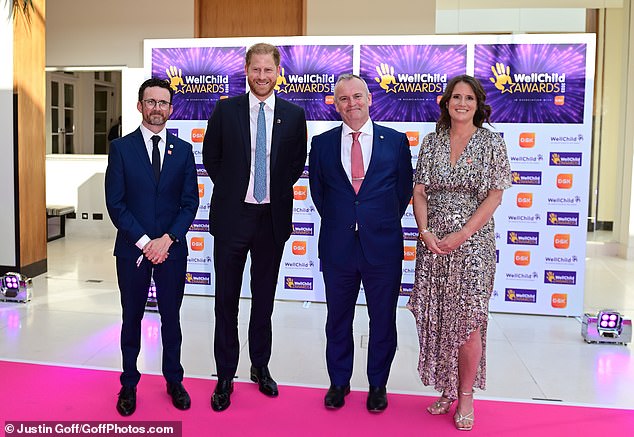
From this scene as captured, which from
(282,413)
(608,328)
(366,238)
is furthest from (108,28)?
(608,328)

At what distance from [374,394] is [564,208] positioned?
9.50 ft

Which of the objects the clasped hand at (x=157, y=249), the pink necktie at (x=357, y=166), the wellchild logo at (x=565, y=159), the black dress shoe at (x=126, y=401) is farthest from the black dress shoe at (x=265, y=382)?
the wellchild logo at (x=565, y=159)

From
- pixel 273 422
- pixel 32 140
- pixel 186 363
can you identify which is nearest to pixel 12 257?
pixel 32 140

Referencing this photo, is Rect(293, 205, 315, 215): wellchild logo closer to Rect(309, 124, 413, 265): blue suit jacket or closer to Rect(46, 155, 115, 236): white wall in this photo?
Rect(309, 124, 413, 265): blue suit jacket

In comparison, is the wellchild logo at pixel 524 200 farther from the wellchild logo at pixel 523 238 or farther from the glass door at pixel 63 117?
the glass door at pixel 63 117

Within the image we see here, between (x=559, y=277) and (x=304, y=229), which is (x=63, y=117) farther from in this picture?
(x=559, y=277)

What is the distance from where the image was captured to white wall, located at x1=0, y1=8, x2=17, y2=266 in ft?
20.9

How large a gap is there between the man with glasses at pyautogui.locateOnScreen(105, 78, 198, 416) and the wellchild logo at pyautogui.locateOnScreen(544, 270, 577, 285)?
3395 millimetres

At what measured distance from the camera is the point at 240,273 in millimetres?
3426

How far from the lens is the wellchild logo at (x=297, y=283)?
5875mm

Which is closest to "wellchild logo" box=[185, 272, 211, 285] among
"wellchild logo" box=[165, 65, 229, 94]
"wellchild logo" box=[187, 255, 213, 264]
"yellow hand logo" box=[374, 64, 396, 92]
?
"wellchild logo" box=[187, 255, 213, 264]

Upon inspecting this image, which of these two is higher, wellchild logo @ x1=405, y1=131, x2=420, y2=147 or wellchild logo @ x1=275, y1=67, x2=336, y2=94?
wellchild logo @ x1=275, y1=67, x2=336, y2=94

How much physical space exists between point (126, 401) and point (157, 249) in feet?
2.62

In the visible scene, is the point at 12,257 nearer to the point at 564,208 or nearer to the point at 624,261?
the point at 564,208
